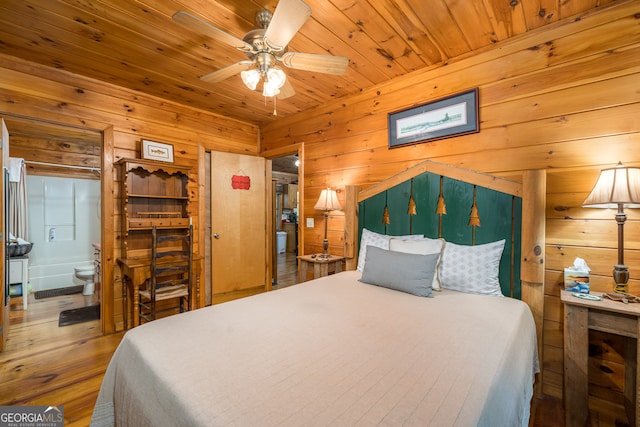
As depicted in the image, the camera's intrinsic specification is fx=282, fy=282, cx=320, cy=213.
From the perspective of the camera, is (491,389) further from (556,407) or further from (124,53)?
(124,53)

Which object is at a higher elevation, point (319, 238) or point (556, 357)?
point (319, 238)

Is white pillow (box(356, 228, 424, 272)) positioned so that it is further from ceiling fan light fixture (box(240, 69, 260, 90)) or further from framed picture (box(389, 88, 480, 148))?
ceiling fan light fixture (box(240, 69, 260, 90))

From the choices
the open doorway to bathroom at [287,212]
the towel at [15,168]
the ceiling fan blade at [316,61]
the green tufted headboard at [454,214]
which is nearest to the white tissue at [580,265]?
the green tufted headboard at [454,214]

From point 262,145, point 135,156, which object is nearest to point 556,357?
point 262,145

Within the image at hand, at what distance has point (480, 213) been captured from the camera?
2102 mm

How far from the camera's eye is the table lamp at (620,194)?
1447 mm

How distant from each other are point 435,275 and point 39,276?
559cm

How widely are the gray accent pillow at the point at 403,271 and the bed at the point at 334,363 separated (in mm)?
13

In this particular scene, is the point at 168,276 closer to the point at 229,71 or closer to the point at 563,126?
the point at 229,71

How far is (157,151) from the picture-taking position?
317 cm

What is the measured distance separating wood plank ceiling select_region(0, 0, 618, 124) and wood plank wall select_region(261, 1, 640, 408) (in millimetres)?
157

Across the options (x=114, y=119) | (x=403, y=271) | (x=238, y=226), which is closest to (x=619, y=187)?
(x=403, y=271)

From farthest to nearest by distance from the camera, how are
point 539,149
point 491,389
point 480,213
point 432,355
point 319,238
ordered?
point 319,238
point 480,213
point 539,149
point 432,355
point 491,389

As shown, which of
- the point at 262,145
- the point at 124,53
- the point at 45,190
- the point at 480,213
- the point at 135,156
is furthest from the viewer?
the point at 45,190
